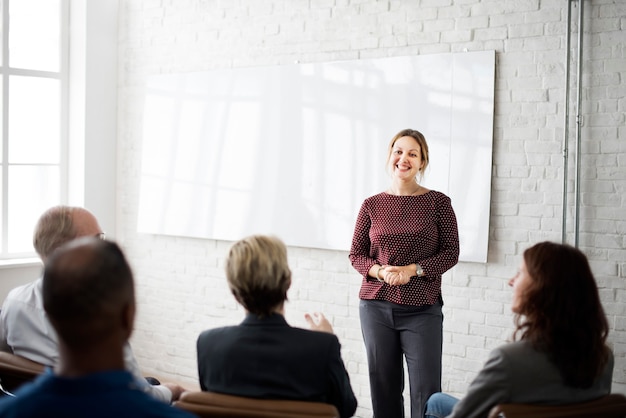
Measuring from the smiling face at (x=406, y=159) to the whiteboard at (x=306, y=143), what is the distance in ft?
2.45

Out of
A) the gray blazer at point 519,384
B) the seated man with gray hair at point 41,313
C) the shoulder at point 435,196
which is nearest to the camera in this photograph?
the gray blazer at point 519,384

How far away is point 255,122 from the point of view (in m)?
5.89

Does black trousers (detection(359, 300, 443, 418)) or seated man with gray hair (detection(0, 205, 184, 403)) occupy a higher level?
seated man with gray hair (detection(0, 205, 184, 403))

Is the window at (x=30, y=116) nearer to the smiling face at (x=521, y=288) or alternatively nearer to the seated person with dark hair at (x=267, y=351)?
the seated person with dark hair at (x=267, y=351)

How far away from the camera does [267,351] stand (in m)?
2.40

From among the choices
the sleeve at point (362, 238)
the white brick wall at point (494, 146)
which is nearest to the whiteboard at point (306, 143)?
the white brick wall at point (494, 146)

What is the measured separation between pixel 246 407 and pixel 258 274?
1.65 ft

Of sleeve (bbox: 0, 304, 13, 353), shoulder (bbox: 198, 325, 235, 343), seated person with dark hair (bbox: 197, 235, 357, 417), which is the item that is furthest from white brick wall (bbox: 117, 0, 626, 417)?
sleeve (bbox: 0, 304, 13, 353)

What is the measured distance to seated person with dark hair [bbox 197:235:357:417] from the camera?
238cm

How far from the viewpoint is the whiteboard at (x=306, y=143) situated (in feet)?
15.8

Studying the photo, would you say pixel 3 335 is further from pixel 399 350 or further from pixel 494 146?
pixel 494 146

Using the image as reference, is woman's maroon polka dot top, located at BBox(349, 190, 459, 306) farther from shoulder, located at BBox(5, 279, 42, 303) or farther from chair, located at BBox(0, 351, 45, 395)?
chair, located at BBox(0, 351, 45, 395)

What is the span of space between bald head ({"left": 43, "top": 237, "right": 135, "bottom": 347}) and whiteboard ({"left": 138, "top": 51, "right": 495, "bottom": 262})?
135 inches

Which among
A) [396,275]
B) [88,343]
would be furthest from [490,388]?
[396,275]
